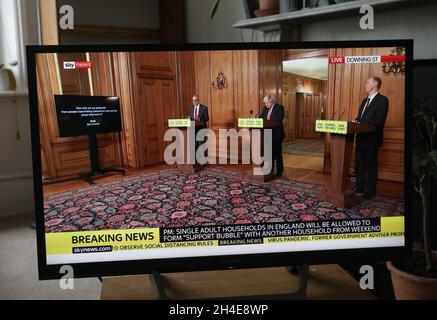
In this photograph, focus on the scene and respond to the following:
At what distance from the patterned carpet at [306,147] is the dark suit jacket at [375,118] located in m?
0.10

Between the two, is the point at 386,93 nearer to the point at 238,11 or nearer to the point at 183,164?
the point at 183,164

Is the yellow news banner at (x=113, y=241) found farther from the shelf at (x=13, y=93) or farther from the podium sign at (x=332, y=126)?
the shelf at (x=13, y=93)

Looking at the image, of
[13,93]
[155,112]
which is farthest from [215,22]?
[155,112]

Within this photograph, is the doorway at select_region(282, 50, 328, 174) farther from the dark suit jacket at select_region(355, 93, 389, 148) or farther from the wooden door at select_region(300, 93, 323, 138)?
the dark suit jacket at select_region(355, 93, 389, 148)

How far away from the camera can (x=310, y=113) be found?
108 cm

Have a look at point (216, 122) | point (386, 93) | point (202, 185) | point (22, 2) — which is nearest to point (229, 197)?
point (202, 185)

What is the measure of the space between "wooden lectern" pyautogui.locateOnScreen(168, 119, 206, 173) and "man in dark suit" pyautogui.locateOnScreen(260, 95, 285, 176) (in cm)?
18

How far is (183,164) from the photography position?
106cm

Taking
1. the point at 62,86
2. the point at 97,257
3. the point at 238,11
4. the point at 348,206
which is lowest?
the point at 97,257

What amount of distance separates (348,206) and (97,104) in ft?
2.35

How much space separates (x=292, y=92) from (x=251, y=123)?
0.14 m

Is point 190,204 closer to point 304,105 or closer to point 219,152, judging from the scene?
point 219,152

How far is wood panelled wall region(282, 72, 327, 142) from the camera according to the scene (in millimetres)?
1075

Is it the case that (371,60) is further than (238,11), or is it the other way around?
(238,11)
